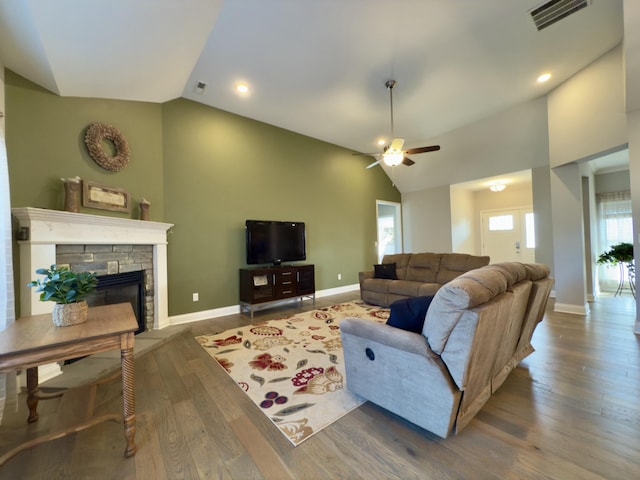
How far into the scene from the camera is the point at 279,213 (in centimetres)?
493

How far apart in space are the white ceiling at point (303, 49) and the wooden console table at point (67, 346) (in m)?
2.19

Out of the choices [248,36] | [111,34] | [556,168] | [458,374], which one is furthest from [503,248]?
[111,34]

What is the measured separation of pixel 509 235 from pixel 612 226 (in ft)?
6.00

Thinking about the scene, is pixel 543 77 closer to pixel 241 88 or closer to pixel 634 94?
pixel 634 94

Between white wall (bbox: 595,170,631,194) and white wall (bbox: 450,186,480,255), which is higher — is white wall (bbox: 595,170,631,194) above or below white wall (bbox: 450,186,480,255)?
above

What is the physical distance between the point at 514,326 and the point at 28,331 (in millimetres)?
3111

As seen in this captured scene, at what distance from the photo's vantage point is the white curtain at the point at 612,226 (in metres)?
5.33

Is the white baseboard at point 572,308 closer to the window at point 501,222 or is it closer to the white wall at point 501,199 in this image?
the window at point 501,222

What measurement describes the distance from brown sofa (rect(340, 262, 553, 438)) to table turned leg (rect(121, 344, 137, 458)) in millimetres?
1312

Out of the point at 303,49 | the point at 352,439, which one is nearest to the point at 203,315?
the point at 352,439

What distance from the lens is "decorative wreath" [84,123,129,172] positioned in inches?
106

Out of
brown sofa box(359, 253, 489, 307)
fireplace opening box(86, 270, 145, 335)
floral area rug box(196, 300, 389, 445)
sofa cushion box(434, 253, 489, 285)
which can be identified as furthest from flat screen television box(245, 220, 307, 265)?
sofa cushion box(434, 253, 489, 285)

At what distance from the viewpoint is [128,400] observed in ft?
4.65

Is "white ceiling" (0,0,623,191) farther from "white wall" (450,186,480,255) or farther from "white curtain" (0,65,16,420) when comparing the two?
"white wall" (450,186,480,255)
